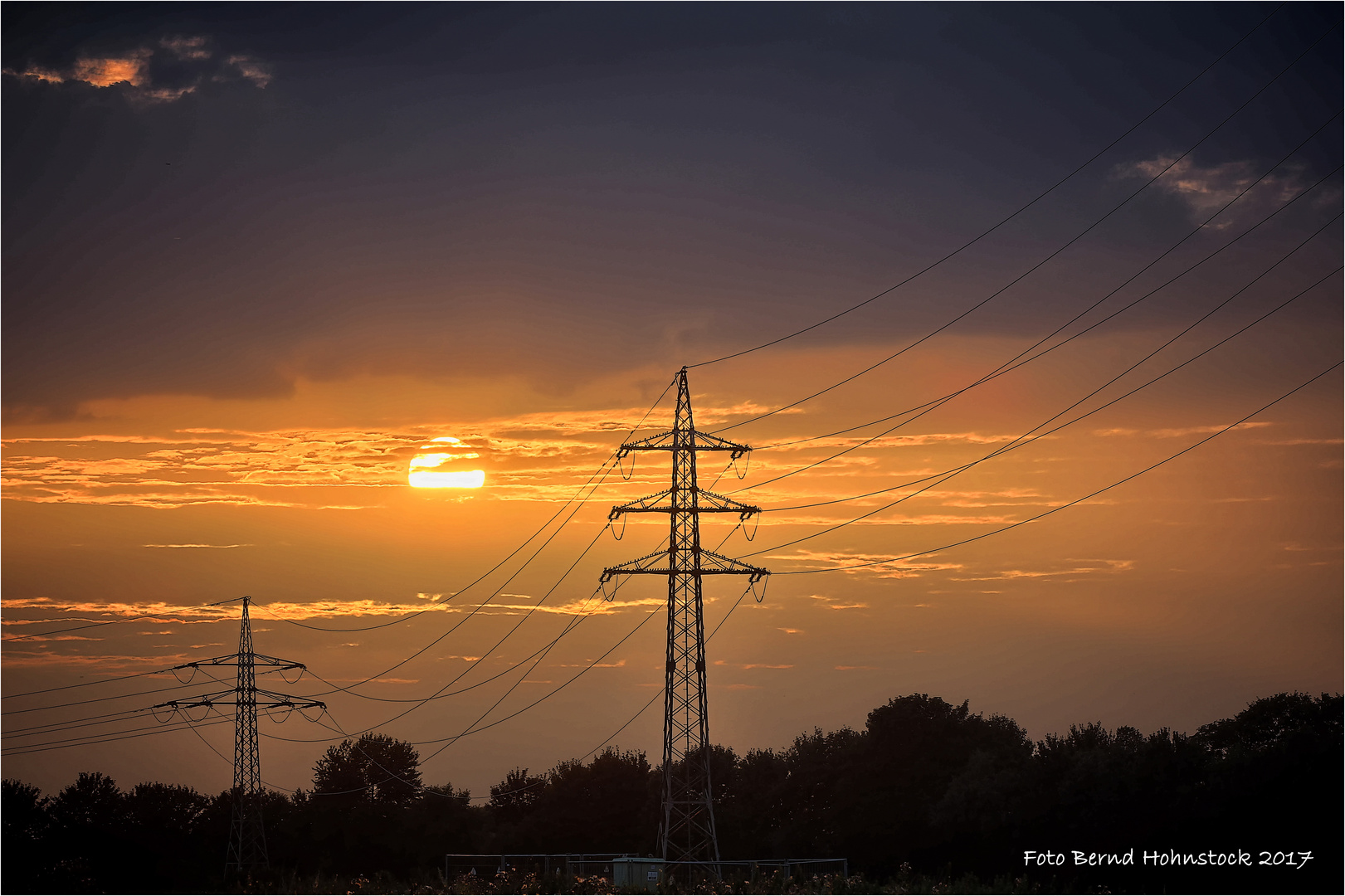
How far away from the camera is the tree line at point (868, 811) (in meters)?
60.0

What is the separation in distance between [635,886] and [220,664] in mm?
49156

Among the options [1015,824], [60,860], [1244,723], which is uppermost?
[1244,723]

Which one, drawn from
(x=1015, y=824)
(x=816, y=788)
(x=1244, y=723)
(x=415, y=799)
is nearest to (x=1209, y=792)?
(x=1015, y=824)

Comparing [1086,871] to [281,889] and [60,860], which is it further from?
[60,860]

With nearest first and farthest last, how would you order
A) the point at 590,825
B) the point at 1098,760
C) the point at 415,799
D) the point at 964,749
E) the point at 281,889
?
the point at 281,889
the point at 1098,760
the point at 964,749
the point at 590,825
the point at 415,799

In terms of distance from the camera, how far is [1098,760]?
226 ft

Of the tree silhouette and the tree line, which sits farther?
the tree silhouette

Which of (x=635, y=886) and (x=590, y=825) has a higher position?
(x=635, y=886)

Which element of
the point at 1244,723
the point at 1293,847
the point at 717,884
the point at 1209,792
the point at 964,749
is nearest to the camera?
the point at 717,884

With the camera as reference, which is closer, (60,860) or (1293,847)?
(1293,847)

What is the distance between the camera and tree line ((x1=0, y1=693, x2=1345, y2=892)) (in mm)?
60000

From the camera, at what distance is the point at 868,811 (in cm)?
8588

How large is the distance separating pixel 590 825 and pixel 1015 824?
40.6m

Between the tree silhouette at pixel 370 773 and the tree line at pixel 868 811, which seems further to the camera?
the tree silhouette at pixel 370 773
